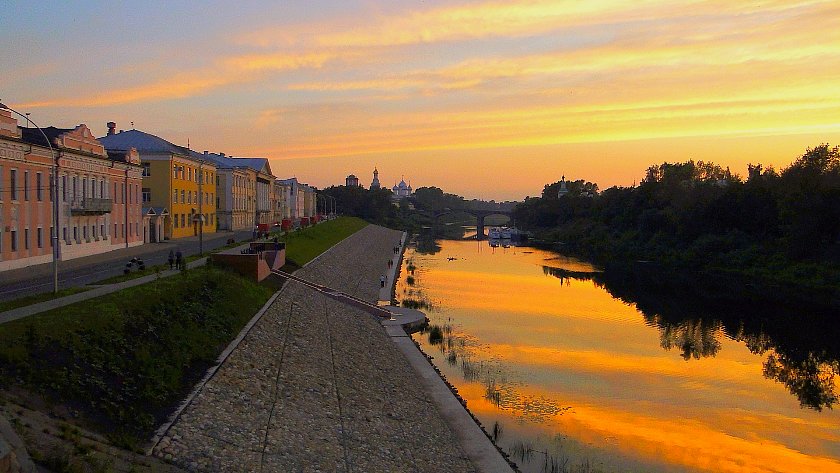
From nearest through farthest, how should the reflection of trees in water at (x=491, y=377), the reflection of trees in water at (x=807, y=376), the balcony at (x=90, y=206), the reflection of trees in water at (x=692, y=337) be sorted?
the reflection of trees in water at (x=491, y=377)
the reflection of trees in water at (x=807, y=376)
the reflection of trees in water at (x=692, y=337)
the balcony at (x=90, y=206)

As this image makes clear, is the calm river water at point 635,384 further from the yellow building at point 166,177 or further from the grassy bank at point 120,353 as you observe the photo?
the yellow building at point 166,177

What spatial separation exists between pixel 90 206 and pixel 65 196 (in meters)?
2.24

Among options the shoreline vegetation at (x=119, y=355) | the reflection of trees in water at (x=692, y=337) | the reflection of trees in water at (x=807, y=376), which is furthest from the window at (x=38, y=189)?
the reflection of trees in water at (x=807, y=376)

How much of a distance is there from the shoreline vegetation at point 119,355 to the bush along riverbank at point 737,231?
39.0 m

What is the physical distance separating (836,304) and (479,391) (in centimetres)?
3131

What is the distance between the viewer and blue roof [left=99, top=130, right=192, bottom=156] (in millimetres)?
55906

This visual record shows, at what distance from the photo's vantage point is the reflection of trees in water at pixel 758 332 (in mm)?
26562

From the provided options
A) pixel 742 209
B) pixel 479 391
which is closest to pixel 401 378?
pixel 479 391

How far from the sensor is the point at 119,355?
15031mm

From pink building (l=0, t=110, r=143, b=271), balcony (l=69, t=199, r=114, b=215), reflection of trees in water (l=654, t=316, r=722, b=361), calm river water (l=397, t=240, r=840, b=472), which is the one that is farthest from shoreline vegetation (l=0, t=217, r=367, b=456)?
reflection of trees in water (l=654, t=316, r=722, b=361)

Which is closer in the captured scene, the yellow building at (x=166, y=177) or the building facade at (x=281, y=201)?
the yellow building at (x=166, y=177)

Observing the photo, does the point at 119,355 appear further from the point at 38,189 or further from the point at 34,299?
the point at 38,189

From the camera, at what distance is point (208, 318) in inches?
840

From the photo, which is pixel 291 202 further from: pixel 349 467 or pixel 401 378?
pixel 349 467
